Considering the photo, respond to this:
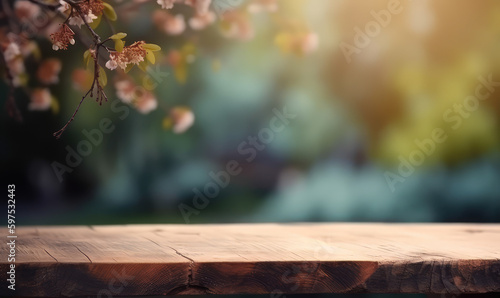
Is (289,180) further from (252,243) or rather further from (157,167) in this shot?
(252,243)

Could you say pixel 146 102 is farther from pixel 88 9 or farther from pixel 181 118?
pixel 88 9

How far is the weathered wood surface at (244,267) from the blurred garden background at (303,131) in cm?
148

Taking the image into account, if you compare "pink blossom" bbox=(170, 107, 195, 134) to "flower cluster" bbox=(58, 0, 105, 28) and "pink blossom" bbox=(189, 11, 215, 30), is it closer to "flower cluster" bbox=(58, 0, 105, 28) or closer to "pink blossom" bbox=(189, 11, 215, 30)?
"pink blossom" bbox=(189, 11, 215, 30)

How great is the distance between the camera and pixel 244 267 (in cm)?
125

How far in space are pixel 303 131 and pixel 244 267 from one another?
199 centimetres

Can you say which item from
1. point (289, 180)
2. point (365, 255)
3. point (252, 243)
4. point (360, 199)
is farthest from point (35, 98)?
point (365, 255)

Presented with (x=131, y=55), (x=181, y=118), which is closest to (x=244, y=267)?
(x=131, y=55)

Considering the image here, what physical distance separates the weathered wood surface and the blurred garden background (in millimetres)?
1482

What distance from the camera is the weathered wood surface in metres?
1.20

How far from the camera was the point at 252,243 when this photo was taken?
1517 mm

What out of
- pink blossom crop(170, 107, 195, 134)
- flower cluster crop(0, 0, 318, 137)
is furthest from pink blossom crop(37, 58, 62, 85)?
pink blossom crop(170, 107, 195, 134)

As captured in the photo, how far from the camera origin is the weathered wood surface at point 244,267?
1.20 meters

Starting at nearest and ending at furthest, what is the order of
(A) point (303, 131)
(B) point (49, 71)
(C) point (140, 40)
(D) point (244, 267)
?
(D) point (244, 267) → (C) point (140, 40) → (B) point (49, 71) → (A) point (303, 131)

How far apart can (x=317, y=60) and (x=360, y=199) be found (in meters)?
0.64
